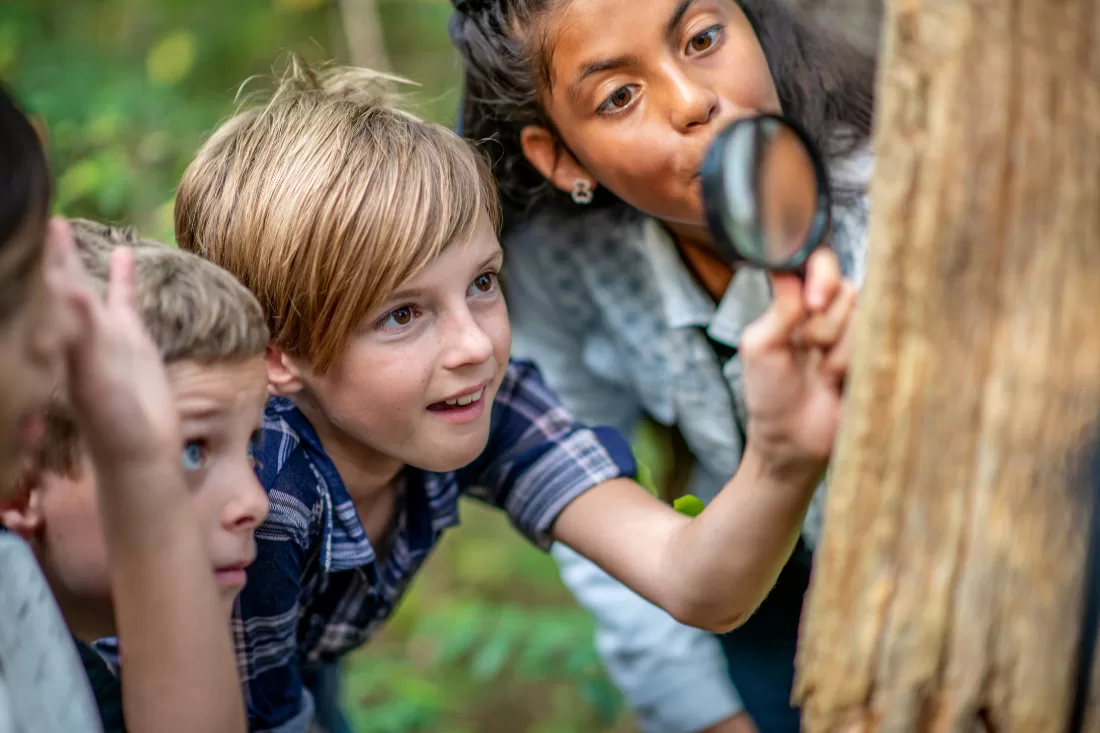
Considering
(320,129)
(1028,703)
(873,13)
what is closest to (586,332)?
(320,129)

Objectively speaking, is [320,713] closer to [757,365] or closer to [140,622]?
[140,622]

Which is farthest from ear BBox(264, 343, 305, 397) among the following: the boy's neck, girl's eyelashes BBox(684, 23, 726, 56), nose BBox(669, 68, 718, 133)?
girl's eyelashes BBox(684, 23, 726, 56)

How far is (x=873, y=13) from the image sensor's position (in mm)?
3154

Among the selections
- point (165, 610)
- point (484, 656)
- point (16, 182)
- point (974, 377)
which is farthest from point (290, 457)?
point (484, 656)

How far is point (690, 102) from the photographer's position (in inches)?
78.7

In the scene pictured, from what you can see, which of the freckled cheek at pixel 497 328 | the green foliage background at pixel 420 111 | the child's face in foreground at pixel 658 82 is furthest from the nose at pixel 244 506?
the green foliage background at pixel 420 111

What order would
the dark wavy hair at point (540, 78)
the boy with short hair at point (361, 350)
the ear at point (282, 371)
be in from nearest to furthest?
the boy with short hair at point (361, 350)
the ear at point (282, 371)
the dark wavy hair at point (540, 78)

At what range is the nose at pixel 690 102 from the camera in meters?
2.00

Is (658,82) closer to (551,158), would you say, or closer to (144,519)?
(551,158)

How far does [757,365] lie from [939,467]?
0.80 feet

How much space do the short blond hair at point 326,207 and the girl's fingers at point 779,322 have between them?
71cm

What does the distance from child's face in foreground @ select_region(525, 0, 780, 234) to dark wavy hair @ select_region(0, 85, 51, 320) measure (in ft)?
3.72

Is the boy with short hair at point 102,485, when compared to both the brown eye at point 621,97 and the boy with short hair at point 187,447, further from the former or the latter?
the brown eye at point 621,97

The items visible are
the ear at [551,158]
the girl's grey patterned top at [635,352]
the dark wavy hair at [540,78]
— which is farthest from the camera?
the girl's grey patterned top at [635,352]
